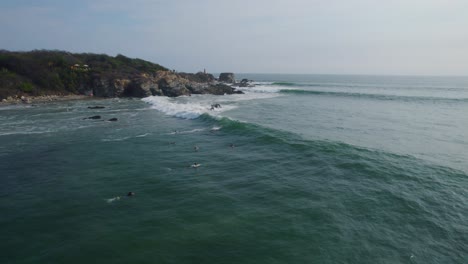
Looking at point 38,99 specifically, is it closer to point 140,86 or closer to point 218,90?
point 140,86

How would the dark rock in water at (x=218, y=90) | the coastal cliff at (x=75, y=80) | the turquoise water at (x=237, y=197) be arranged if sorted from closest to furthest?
the turquoise water at (x=237, y=197), the coastal cliff at (x=75, y=80), the dark rock in water at (x=218, y=90)

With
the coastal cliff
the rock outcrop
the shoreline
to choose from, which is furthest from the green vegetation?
the rock outcrop

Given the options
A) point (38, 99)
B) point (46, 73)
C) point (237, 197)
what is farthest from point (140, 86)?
point (237, 197)

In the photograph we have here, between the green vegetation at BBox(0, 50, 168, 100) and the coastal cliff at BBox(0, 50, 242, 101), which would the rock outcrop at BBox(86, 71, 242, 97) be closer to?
the coastal cliff at BBox(0, 50, 242, 101)

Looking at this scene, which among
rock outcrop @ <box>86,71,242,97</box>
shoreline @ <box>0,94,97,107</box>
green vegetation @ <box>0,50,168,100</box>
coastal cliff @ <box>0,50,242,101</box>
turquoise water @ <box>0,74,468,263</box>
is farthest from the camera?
rock outcrop @ <box>86,71,242,97</box>

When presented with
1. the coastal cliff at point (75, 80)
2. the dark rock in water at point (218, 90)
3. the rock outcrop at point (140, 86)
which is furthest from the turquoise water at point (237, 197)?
the dark rock in water at point (218, 90)

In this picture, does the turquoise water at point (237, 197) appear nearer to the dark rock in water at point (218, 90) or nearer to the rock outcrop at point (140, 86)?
the rock outcrop at point (140, 86)

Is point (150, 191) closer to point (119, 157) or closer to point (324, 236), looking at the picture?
point (119, 157)

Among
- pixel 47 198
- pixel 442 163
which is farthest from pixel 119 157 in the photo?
pixel 442 163
